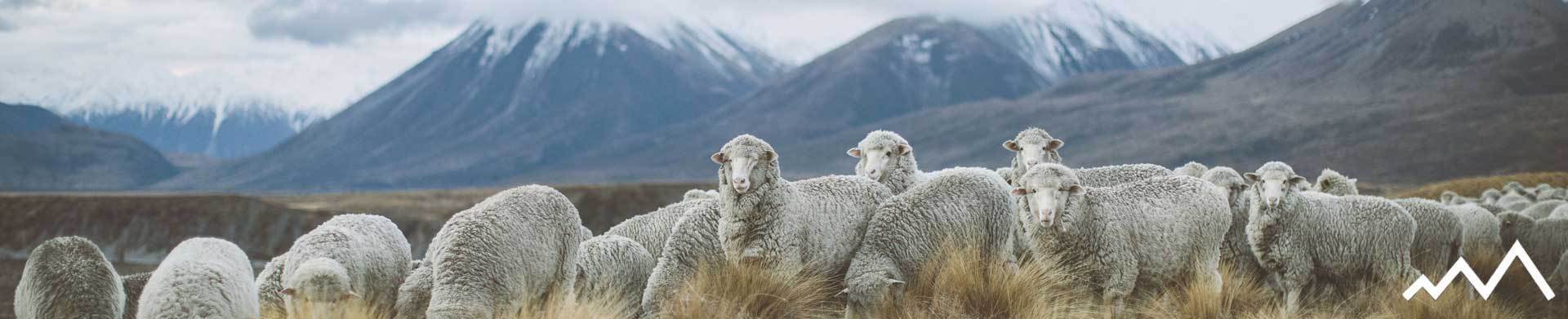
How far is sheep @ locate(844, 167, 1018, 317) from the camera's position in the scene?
8641 mm

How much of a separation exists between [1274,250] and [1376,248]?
3.39 feet

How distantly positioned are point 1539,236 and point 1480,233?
4.19ft

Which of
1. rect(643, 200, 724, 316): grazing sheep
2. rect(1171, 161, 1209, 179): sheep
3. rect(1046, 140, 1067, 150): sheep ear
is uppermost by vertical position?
rect(1046, 140, 1067, 150): sheep ear

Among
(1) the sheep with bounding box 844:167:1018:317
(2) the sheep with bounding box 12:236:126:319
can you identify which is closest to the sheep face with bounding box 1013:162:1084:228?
(1) the sheep with bounding box 844:167:1018:317

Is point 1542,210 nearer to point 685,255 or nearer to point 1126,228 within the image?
point 1126,228

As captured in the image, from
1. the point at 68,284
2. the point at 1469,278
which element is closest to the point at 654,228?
the point at 68,284

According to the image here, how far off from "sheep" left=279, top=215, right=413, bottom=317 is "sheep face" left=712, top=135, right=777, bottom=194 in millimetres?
2558

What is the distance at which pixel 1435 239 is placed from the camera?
13.8 meters

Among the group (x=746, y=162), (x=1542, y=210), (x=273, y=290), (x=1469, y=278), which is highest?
(x=1542, y=210)

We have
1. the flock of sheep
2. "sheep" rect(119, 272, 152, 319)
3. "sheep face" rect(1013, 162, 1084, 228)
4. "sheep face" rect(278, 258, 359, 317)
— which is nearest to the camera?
"sheep face" rect(278, 258, 359, 317)

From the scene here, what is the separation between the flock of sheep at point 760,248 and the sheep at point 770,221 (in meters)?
0.01

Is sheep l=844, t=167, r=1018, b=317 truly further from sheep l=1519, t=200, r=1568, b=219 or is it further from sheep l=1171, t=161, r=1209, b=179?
sheep l=1519, t=200, r=1568, b=219

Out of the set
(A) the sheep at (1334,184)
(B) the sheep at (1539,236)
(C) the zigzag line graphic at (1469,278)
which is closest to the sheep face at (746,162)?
(C) the zigzag line graphic at (1469,278)

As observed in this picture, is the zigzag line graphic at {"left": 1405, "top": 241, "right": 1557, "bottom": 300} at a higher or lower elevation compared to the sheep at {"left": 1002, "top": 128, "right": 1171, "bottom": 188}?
lower
